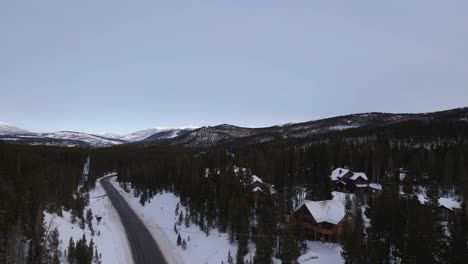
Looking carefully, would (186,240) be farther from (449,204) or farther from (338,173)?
→ (338,173)

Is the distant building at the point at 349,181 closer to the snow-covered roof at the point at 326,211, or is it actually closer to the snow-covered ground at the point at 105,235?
the snow-covered roof at the point at 326,211

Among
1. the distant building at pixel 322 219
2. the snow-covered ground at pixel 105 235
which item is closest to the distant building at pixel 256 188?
the distant building at pixel 322 219

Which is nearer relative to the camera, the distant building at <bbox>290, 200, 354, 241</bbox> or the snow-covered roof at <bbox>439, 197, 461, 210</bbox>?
the distant building at <bbox>290, 200, 354, 241</bbox>

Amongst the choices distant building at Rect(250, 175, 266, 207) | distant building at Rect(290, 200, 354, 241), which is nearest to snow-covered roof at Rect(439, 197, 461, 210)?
distant building at Rect(290, 200, 354, 241)

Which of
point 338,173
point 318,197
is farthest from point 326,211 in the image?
point 338,173

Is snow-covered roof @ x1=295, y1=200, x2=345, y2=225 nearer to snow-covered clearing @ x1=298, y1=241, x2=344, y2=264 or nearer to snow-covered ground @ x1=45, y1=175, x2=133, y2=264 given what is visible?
snow-covered clearing @ x1=298, y1=241, x2=344, y2=264

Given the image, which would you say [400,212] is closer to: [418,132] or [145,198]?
[145,198]
